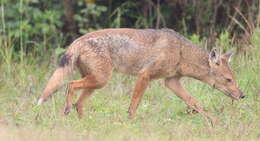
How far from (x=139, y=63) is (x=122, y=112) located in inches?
29.5

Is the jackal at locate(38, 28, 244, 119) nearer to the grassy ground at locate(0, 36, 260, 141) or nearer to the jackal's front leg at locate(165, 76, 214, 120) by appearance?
the jackal's front leg at locate(165, 76, 214, 120)

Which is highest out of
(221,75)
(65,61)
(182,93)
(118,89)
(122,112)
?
(65,61)

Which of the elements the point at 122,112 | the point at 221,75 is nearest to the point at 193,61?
the point at 221,75

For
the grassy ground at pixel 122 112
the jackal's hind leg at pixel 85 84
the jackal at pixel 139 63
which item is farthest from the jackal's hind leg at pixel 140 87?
the jackal's hind leg at pixel 85 84

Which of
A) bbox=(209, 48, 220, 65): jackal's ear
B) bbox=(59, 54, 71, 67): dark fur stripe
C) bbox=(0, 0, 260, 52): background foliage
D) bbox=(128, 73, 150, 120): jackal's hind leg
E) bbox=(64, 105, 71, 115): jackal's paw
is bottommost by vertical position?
bbox=(0, 0, 260, 52): background foliage

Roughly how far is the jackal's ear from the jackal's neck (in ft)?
0.35

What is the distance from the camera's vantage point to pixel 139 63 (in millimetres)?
9656

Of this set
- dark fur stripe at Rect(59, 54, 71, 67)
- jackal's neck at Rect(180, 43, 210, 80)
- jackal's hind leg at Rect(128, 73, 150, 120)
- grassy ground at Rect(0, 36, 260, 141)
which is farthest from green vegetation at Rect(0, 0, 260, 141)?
dark fur stripe at Rect(59, 54, 71, 67)

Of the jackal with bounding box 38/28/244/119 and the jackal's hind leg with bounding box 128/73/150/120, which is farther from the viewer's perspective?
the jackal's hind leg with bounding box 128/73/150/120

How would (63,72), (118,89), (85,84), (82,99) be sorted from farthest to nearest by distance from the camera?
(118,89), (82,99), (85,84), (63,72)

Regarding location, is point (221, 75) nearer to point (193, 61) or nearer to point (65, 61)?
point (193, 61)

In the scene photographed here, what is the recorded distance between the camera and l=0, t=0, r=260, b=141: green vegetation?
7.85 m

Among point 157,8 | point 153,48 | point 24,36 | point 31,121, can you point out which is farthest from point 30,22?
point 31,121

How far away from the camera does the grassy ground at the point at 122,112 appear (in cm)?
755
